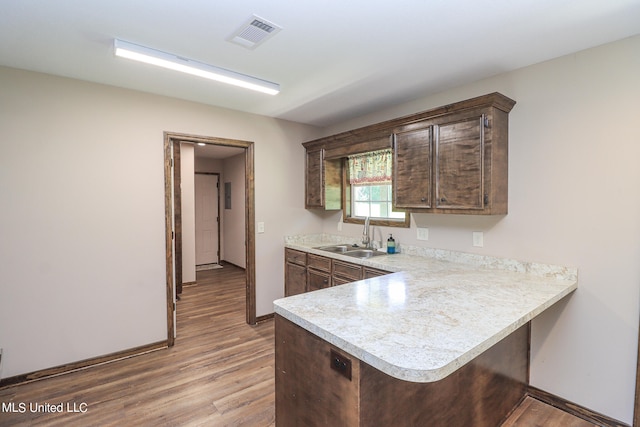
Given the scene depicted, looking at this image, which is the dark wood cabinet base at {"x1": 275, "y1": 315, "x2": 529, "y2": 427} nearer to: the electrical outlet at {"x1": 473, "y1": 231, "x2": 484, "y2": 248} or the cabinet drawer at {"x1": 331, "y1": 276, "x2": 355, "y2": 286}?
the electrical outlet at {"x1": 473, "y1": 231, "x2": 484, "y2": 248}

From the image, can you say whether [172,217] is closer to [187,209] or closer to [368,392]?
[187,209]

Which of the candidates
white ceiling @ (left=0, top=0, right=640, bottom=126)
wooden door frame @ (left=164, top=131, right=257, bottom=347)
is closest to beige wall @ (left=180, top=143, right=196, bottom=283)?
wooden door frame @ (left=164, top=131, right=257, bottom=347)

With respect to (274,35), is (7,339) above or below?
below

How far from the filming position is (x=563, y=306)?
217cm

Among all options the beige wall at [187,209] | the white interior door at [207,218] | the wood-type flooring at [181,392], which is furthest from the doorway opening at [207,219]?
the wood-type flooring at [181,392]

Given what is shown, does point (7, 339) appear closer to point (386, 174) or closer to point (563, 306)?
point (386, 174)

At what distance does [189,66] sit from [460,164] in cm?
216

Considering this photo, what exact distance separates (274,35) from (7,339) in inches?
120

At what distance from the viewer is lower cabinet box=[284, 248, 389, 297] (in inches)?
115

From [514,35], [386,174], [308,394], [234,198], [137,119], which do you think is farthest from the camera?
[234,198]

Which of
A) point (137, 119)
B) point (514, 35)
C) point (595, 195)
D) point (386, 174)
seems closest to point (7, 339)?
point (137, 119)

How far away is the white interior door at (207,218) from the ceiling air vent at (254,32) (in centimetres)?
527

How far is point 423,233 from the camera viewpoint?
3037mm

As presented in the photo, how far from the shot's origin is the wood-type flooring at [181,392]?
2041mm
